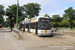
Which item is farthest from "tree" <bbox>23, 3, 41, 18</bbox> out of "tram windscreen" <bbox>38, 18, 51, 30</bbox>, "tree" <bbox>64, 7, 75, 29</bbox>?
"tree" <bbox>64, 7, 75, 29</bbox>

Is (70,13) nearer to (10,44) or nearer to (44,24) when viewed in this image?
(44,24)

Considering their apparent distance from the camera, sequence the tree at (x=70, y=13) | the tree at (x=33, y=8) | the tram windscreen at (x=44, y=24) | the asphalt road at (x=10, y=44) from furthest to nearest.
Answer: the tree at (x=70, y=13) < the tree at (x=33, y=8) < the tram windscreen at (x=44, y=24) < the asphalt road at (x=10, y=44)

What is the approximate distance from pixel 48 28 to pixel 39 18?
7.07 ft

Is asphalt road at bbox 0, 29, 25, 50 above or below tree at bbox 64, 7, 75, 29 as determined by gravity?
below

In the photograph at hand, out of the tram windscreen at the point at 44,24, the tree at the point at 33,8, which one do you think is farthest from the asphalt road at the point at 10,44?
the tree at the point at 33,8

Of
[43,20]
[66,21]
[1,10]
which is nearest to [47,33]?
[43,20]

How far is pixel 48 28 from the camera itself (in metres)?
17.9

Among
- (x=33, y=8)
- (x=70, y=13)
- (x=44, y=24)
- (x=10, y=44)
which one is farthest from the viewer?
(x=70, y=13)

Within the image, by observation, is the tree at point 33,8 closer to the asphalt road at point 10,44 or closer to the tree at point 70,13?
the asphalt road at point 10,44

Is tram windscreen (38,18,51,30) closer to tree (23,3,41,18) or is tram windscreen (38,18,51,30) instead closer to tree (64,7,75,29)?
tree (23,3,41,18)

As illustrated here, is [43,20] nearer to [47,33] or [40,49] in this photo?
[47,33]

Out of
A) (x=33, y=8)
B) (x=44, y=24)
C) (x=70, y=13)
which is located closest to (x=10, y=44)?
(x=44, y=24)

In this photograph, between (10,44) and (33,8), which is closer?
(10,44)

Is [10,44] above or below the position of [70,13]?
below
